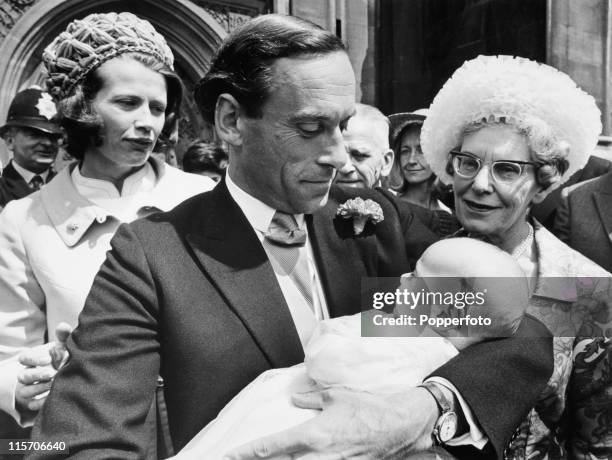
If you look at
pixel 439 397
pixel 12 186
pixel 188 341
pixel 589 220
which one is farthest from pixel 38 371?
pixel 12 186

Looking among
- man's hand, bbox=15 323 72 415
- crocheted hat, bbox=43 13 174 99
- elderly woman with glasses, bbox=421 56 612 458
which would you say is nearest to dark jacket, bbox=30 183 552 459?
man's hand, bbox=15 323 72 415

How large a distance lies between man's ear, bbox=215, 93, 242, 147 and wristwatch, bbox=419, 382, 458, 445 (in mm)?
848

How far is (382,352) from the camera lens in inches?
58.2

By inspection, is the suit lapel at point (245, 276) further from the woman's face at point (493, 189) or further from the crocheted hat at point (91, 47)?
the crocheted hat at point (91, 47)

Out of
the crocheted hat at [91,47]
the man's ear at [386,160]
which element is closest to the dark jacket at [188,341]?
the crocheted hat at [91,47]

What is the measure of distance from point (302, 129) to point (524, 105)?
34.0 inches

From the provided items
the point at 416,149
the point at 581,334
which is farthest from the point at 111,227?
the point at 416,149

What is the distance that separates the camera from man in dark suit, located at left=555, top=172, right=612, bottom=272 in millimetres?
2707

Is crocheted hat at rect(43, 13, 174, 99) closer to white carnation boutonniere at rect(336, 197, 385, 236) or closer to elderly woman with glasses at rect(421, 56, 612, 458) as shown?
white carnation boutonniere at rect(336, 197, 385, 236)

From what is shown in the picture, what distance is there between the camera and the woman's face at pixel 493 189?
2092 mm

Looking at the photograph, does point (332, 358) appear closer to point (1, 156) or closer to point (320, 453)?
point (320, 453)

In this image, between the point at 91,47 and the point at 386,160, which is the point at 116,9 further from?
the point at 91,47

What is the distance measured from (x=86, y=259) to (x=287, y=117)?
1036 millimetres

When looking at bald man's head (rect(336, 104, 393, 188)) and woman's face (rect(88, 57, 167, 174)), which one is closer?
woman's face (rect(88, 57, 167, 174))
